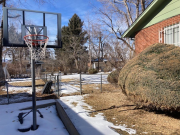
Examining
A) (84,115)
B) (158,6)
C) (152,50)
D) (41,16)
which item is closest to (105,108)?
(84,115)

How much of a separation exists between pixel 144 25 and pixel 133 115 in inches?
263

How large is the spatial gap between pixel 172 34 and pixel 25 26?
7080mm

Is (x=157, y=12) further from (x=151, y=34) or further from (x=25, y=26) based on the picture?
(x=25, y=26)

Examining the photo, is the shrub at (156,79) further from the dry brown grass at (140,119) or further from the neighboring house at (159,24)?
the neighboring house at (159,24)

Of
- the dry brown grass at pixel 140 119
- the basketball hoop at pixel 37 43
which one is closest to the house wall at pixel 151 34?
the dry brown grass at pixel 140 119

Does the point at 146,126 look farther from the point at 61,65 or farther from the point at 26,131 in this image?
the point at 61,65

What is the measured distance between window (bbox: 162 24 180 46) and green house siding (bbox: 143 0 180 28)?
60cm

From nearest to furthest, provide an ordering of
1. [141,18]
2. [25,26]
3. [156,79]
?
[156,79] < [25,26] < [141,18]

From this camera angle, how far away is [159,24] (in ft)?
27.0

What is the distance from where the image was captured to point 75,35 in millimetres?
34281

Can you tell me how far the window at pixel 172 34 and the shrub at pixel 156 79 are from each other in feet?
9.64

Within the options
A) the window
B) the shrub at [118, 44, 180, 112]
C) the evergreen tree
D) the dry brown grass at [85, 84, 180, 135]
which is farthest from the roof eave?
the evergreen tree

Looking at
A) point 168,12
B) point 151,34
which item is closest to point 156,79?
point 168,12

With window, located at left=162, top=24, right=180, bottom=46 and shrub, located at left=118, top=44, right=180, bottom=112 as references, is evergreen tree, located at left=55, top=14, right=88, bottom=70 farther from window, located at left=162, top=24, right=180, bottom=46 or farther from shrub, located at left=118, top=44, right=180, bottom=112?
shrub, located at left=118, top=44, right=180, bottom=112
